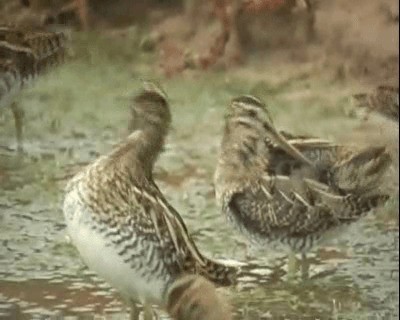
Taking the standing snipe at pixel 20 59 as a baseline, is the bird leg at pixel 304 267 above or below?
below

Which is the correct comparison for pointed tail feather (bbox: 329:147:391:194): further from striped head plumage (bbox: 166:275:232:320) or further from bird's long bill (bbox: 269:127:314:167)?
striped head plumage (bbox: 166:275:232:320)

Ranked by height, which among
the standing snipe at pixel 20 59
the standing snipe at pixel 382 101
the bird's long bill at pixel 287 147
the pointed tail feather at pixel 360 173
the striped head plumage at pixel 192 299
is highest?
the standing snipe at pixel 20 59

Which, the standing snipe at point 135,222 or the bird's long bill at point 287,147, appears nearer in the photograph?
the standing snipe at point 135,222

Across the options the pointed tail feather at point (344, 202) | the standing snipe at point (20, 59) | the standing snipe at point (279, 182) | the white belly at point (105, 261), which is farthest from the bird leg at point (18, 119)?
the pointed tail feather at point (344, 202)

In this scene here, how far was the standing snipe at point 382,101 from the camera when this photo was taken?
6.57 feet

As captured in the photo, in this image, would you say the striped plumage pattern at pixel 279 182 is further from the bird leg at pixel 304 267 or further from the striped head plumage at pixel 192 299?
the striped head plumage at pixel 192 299

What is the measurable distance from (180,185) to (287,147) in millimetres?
171

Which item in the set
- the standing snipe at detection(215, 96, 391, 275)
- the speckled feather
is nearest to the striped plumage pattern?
the standing snipe at detection(215, 96, 391, 275)

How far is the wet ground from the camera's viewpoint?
1.89 m

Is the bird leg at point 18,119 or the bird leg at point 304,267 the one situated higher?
the bird leg at point 18,119

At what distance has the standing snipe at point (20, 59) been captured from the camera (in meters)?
1.89

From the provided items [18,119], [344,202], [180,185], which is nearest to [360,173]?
[344,202]

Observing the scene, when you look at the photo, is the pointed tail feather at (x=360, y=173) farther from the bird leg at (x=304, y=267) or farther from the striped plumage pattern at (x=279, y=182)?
the bird leg at (x=304, y=267)

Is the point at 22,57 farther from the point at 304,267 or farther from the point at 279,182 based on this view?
the point at 304,267
